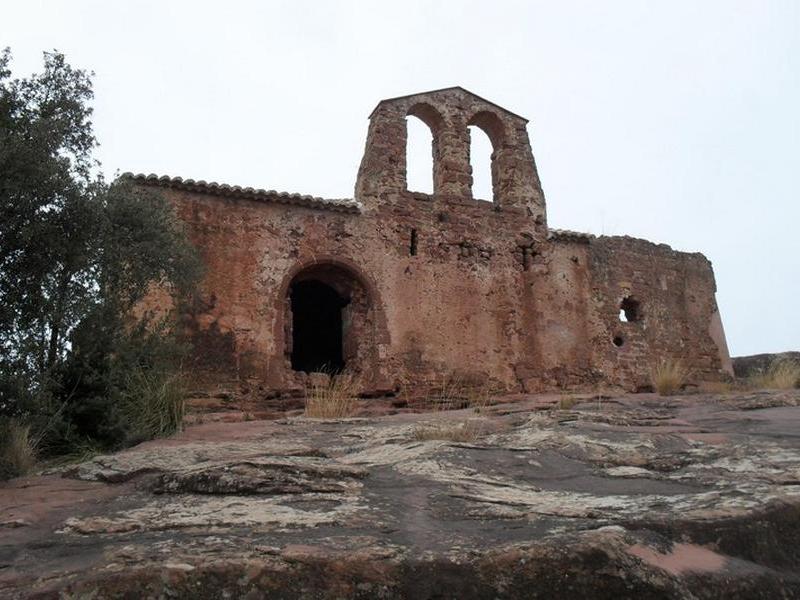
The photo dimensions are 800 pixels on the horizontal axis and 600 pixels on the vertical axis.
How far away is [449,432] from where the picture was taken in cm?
632

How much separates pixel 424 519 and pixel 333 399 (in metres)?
5.45

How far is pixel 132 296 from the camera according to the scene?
936cm

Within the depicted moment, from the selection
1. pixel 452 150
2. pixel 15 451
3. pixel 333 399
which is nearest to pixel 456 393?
pixel 333 399

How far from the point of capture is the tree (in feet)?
24.0

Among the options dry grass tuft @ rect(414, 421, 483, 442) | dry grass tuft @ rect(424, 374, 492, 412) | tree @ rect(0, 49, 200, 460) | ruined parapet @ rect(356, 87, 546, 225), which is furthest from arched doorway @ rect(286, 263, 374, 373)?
dry grass tuft @ rect(414, 421, 483, 442)

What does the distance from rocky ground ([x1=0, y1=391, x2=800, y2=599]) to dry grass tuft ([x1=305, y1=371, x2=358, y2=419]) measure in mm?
2495

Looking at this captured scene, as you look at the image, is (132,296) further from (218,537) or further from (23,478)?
(218,537)

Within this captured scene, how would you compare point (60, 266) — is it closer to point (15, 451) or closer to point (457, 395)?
point (15, 451)

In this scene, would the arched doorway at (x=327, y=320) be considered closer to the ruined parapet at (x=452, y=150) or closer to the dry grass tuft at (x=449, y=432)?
the ruined parapet at (x=452, y=150)

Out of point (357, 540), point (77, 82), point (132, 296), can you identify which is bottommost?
point (357, 540)

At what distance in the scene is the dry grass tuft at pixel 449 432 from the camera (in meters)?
6.20

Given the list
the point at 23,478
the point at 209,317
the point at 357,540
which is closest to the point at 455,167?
the point at 209,317

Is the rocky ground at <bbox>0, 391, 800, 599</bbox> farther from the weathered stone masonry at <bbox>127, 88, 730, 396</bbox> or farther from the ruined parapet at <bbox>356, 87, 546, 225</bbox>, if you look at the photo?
the ruined parapet at <bbox>356, 87, 546, 225</bbox>

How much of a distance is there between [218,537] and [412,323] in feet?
30.5
